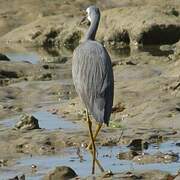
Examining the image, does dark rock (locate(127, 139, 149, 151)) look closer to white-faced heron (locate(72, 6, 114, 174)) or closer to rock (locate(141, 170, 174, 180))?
white-faced heron (locate(72, 6, 114, 174))

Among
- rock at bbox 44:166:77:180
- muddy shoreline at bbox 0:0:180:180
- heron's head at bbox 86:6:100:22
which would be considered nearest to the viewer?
rock at bbox 44:166:77:180

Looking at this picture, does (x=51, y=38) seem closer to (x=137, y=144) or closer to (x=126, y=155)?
(x=137, y=144)

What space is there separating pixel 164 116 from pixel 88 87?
177cm

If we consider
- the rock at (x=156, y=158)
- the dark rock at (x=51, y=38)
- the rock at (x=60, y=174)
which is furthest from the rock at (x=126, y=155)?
the dark rock at (x=51, y=38)

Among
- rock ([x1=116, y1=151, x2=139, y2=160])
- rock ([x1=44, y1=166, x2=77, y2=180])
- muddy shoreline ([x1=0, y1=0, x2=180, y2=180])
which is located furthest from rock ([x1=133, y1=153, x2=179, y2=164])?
rock ([x1=44, y1=166, x2=77, y2=180])

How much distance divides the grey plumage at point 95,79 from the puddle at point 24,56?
8.99 metres

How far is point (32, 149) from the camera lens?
8898 millimetres

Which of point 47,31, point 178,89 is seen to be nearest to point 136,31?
point 47,31

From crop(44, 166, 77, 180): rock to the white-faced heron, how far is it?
1133 mm

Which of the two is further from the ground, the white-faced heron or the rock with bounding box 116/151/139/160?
the white-faced heron

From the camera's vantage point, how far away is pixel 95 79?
8.45 m

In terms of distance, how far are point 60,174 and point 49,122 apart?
3.67m

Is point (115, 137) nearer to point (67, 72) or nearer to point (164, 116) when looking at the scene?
point (164, 116)

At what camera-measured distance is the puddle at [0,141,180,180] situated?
7496mm
